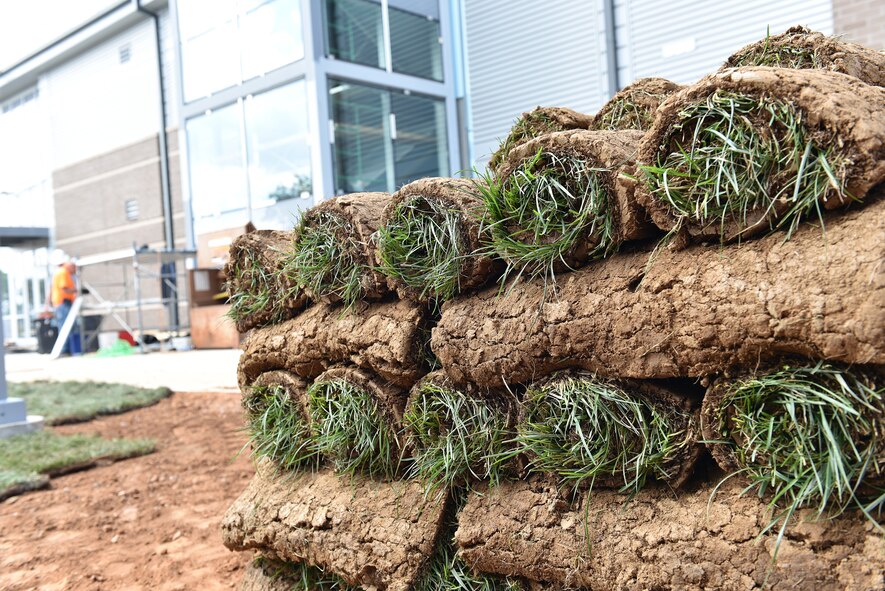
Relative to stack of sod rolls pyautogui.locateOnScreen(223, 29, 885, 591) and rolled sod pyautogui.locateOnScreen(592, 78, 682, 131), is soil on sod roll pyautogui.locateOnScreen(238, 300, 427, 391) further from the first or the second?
rolled sod pyautogui.locateOnScreen(592, 78, 682, 131)

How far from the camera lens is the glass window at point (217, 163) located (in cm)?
1462

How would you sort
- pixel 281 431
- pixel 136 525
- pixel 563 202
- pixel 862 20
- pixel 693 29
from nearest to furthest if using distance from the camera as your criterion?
pixel 563 202 < pixel 281 431 < pixel 136 525 < pixel 862 20 < pixel 693 29

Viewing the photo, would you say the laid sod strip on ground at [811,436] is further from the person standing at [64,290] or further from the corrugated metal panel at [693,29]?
the person standing at [64,290]

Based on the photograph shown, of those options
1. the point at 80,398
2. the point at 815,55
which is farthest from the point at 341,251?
the point at 80,398

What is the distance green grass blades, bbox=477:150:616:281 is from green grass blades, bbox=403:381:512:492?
0.43 meters

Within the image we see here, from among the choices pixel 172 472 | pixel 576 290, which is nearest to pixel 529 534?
pixel 576 290

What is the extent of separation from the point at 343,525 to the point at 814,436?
154 cm

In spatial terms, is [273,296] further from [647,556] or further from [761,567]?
[761,567]

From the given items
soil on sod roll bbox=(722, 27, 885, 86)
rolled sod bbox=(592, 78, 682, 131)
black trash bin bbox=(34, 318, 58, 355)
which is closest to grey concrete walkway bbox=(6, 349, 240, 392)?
black trash bin bbox=(34, 318, 58, 355)

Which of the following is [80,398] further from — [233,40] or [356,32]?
[233,40]

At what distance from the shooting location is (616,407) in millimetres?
1824

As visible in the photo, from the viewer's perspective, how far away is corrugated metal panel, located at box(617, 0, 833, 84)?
10.6 m

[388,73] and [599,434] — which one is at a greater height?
[388,73]

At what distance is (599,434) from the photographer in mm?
1837
